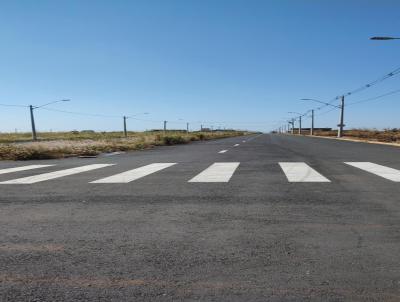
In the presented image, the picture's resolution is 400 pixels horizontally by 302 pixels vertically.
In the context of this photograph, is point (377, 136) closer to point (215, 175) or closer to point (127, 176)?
point (215, 175)

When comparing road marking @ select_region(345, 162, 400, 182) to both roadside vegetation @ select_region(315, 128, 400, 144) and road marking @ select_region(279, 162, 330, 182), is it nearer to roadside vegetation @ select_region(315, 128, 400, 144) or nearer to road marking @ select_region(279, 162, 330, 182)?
road marking @ select_region(279, 162, 330, 182)

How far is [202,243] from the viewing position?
4.07m

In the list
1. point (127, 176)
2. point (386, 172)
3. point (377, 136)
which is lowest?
point (377, 136)

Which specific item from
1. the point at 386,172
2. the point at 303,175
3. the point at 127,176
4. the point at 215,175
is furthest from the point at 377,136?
the point at 127,176

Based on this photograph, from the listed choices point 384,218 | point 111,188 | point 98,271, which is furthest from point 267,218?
point 111,188

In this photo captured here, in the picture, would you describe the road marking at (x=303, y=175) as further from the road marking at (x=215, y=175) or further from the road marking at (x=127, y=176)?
the road marking at (x=127, y=176)

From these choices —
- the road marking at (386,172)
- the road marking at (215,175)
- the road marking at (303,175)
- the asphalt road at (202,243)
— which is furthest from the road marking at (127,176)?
the road marking at (386,172)

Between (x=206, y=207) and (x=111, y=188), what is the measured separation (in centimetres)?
264

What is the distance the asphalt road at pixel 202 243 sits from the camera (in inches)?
117

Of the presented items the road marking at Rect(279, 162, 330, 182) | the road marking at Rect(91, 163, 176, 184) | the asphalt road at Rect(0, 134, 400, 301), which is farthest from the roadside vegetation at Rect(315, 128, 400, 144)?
the asphalt road at Rect(0, 134, 400, 301)

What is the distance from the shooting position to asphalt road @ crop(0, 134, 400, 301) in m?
2.97

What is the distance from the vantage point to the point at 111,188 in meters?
7.77

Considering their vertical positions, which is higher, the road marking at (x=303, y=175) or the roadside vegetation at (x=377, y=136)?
the road marking at (x=303, y=175)

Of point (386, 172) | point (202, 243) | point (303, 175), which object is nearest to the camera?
point (202, 243)
